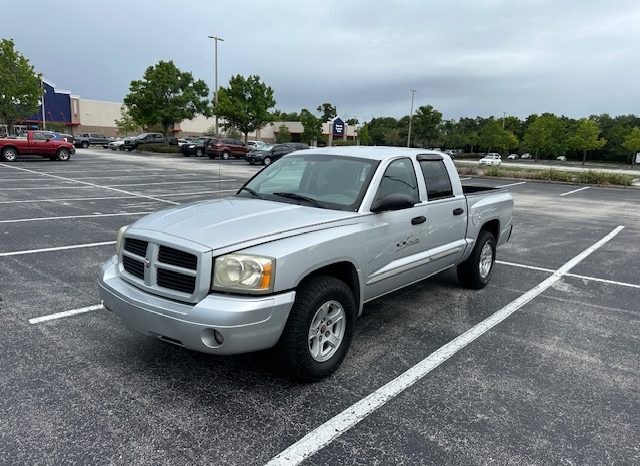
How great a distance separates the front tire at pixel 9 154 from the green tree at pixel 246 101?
2241 cm

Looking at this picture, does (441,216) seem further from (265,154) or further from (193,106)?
(193,106)

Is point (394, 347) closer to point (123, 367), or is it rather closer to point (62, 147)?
point (123, 367)

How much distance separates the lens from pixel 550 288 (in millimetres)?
6301

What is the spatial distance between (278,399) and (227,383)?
1.48 feet

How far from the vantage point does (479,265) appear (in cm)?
589

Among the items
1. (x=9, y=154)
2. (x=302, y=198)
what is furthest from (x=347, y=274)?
(x=9, y=154)

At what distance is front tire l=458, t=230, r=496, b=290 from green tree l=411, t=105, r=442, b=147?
229ft

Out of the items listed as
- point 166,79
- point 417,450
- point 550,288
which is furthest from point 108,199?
point 166,79

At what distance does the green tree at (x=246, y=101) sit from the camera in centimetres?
4625

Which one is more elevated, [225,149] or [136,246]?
[225,149]

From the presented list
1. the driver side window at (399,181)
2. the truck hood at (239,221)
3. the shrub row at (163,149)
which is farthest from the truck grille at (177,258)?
the shrub row at (163,149)

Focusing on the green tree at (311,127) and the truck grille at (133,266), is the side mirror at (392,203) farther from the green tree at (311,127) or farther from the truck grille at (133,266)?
the green tree at (311,127)

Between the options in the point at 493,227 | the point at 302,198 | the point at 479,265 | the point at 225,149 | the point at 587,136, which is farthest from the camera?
the point at 587,136

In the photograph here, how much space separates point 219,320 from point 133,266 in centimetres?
103
